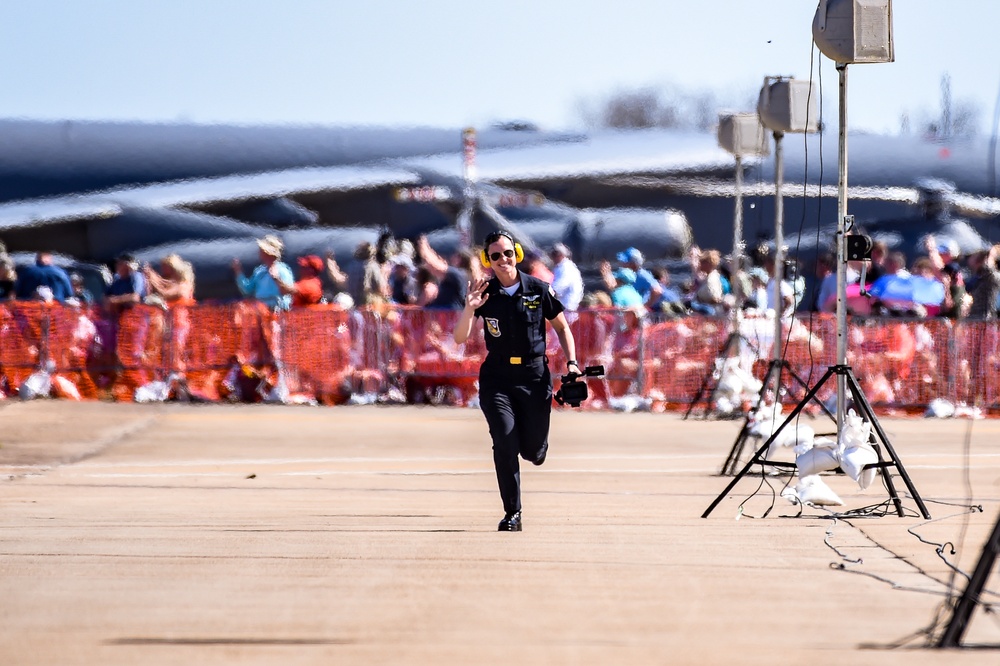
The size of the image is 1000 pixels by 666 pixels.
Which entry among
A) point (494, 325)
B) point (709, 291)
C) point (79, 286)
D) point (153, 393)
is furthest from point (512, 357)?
point (79, 286)

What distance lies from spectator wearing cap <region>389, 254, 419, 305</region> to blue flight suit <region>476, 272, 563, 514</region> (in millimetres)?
12233

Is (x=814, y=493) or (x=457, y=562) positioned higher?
(x=457, y=562)

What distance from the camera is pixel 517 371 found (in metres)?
9.05

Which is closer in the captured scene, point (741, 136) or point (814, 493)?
point (814, 493)

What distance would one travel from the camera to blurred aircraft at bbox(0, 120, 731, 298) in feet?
103

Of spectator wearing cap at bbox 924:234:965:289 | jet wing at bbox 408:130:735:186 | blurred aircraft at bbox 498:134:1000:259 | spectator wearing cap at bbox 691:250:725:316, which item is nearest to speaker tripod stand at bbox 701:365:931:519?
spectator wearing cap at bbox 924:234:965:289

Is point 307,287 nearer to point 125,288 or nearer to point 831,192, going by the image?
point 125,288

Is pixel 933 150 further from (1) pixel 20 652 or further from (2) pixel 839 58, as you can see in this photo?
(1) pixel 20 652

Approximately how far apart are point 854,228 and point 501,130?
99.1 feet

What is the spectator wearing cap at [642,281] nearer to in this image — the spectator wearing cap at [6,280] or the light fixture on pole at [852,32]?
the spectator wearing cap at [6,280]

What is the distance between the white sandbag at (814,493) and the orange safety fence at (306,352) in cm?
988

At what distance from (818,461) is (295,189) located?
26.2m

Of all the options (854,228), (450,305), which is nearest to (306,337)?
(450,305)

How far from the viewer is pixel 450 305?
2022cm
